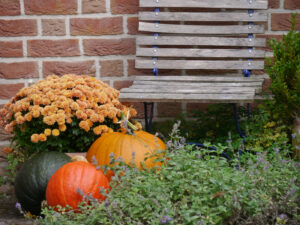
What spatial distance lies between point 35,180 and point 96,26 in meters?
1.18

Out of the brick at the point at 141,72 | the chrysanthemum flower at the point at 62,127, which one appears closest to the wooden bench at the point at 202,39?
the brick at the point at 141,72

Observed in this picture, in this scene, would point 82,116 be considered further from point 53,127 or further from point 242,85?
point 242,85

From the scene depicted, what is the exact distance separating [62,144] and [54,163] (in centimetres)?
27

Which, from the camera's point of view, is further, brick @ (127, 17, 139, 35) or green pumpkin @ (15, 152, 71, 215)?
→ brick @ (127, 17, 139, 35)

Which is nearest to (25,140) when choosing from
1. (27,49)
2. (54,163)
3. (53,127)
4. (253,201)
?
(53,127)

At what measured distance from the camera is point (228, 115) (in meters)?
2.74

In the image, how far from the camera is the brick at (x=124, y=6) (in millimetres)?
2848

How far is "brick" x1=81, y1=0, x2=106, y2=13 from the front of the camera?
285cm

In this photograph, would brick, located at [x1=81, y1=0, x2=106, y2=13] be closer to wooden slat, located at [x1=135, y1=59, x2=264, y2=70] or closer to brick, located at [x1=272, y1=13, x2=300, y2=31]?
wooden slat, located at [x1=135, y1=59, x2=264, y2=70]

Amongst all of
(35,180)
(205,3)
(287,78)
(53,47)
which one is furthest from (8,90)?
(287,78)

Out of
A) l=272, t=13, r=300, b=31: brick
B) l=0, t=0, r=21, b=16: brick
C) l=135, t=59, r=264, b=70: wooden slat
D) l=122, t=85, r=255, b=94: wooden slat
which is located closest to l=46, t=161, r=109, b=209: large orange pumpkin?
l=122, t=85, r=255, b=94: wooden slat

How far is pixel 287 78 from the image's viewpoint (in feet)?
8.07

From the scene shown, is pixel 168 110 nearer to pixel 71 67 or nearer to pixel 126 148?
pixel 71 67

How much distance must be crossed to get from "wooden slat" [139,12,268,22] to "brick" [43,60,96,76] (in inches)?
18.6
